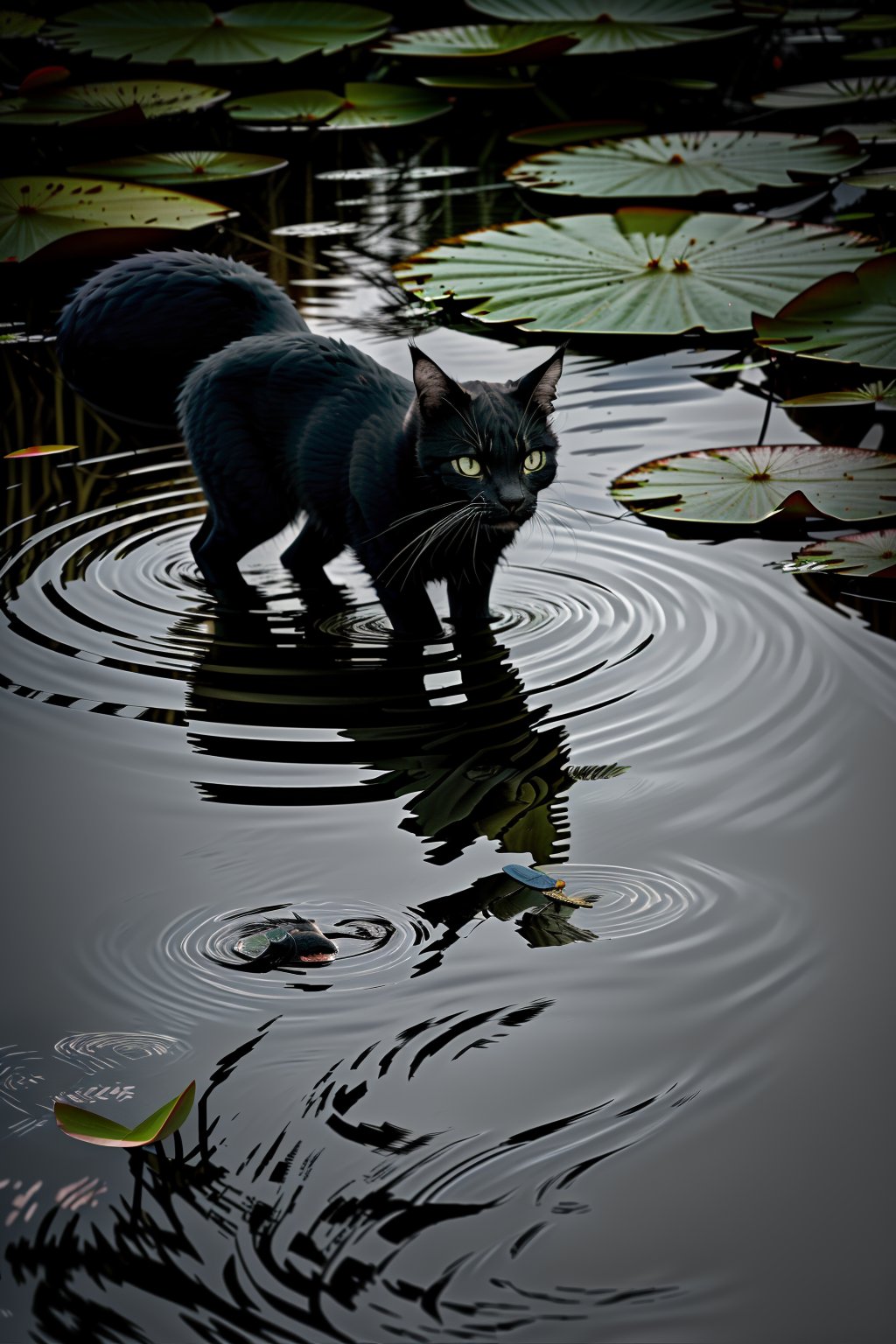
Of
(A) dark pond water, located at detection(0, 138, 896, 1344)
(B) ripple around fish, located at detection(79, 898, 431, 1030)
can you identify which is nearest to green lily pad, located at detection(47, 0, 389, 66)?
(A) dark pond water, located at detection(0, 138, 896, 1344)

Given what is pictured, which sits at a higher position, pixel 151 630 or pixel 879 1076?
pixel 151 630

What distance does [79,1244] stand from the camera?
135 centimetres

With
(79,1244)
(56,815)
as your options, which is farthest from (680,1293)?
(56,815)

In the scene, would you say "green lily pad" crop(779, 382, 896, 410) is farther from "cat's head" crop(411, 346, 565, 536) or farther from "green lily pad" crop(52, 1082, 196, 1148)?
"green lily pad" crop(52, 1082, 196, 1148)

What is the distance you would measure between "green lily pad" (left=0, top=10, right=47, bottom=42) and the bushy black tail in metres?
3.99

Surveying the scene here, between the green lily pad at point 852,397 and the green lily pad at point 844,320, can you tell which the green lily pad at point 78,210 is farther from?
the green lily pad at point 852,397

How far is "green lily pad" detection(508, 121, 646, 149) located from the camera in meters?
6.02

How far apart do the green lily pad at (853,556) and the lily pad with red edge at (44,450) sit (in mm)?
1748

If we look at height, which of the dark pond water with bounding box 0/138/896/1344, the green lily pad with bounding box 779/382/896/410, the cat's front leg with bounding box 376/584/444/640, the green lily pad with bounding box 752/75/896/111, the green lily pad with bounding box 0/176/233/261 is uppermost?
the green lily pad with bounding box 752/75/896/111

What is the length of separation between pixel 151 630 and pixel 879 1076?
157 cm

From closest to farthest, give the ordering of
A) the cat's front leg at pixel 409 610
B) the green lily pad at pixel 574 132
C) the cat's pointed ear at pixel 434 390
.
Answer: the cat's pointed ear at pixel 434 390
the cat's front leg at pixel 409 610
the green lily pad at pixel 574 132

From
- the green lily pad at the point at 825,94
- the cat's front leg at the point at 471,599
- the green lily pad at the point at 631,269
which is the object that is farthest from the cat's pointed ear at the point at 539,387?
the green lily pad at the point at 825,94

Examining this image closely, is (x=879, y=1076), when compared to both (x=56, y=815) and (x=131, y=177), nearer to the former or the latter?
(x=56, y=815)

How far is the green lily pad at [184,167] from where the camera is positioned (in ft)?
18.0
